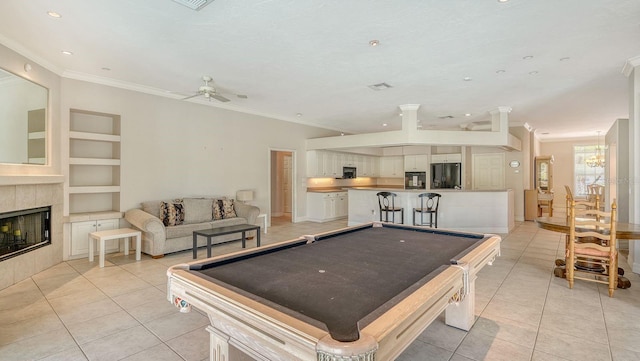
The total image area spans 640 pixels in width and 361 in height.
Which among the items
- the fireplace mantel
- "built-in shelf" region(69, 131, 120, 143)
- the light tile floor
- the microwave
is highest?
"built-in shelf" region(69, 131, 120, 143)

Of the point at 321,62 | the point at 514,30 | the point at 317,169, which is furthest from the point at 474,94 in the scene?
the point at 317,169

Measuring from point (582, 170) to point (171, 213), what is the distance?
46.3ft

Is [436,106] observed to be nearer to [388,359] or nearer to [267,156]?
[267,156]

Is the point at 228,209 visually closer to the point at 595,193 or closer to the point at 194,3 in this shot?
the point at 194,3

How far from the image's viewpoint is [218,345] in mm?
1769

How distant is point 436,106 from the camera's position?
6.60 meters

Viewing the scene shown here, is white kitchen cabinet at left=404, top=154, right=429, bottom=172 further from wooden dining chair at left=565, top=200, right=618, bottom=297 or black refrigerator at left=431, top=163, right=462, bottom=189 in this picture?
wooden dining chair at left=565, top=200, right=618, bottom=297

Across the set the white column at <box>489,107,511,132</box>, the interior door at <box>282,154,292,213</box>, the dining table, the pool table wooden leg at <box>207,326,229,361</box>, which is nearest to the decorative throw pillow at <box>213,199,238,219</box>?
the interior door at <box>282,154,292,213</box>

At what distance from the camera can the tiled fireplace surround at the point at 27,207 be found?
11.8 ft

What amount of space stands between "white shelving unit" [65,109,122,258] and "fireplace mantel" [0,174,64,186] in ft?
1.39

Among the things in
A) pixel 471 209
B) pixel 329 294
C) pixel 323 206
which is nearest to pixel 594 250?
pixel 471 209

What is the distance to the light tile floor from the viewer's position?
2318mm

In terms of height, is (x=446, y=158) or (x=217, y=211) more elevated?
(x=446, y=158)

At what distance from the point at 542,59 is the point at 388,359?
4475 mm
